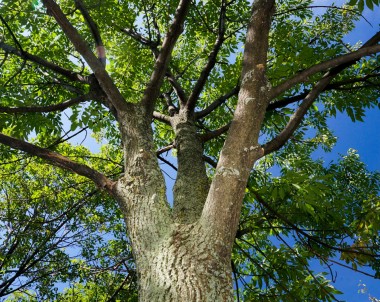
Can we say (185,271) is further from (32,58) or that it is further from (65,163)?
(32,58)

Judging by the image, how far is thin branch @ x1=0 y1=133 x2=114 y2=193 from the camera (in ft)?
8.32

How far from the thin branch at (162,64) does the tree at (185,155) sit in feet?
0.04

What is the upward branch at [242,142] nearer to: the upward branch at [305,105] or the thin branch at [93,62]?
the upward branch at [305,105]

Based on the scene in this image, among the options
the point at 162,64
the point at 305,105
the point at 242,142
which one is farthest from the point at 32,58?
the point at 305,105

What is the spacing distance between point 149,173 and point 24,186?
25.8 ft

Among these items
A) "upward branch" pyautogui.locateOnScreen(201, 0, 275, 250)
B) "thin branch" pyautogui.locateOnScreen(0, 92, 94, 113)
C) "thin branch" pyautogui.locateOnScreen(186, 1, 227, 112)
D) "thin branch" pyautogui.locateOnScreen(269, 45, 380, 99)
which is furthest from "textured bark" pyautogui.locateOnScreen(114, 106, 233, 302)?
"thin branch" pyautogui.locateOnScreen(186, 1, 227, 112)

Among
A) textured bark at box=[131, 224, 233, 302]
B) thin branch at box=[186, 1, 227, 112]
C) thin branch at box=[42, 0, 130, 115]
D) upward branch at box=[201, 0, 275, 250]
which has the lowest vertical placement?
textured bark at box=[131, 224, 233, 302]

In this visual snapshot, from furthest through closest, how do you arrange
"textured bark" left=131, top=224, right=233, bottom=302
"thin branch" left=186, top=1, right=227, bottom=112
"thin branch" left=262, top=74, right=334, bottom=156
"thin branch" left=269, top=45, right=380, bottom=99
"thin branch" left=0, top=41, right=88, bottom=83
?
"thin branch" left=186, top=1, right=227, bottom=112 < "thin branch" left=0, top=41, right=88, bottom=83 < "thin branch" left=262, top=74, right=334, bottom=156 < "thin branch" left=269, top=45, right=380, bottom=99 < "textured bark" left=131, top=224, right=233, bottom=302

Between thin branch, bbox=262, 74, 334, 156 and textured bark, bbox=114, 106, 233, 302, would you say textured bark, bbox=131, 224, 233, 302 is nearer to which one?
textured bark, bbox=114, 106, 233, 302

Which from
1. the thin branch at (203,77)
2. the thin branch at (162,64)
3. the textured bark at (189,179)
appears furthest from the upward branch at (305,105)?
the thin branch at (203,77)

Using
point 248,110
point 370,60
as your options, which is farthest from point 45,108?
point 370,60

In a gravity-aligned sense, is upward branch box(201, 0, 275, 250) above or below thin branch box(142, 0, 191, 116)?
below

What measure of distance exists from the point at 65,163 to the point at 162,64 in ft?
4.55

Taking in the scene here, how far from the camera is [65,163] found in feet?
8.92
